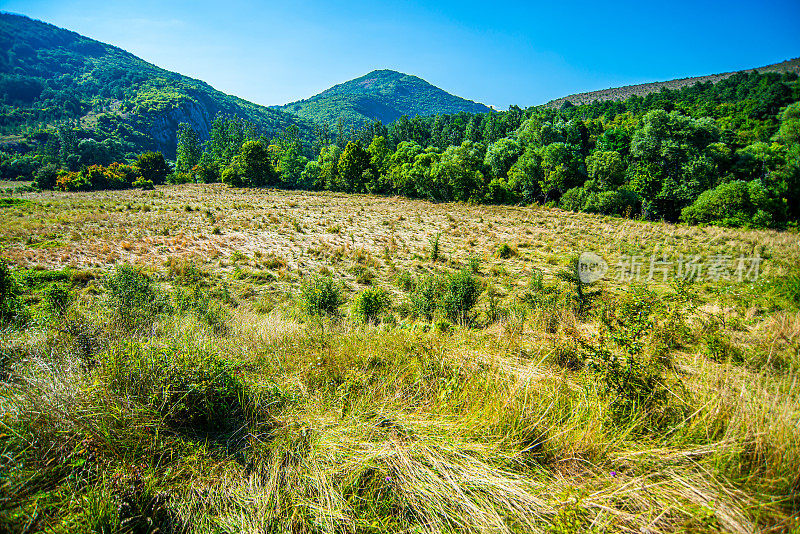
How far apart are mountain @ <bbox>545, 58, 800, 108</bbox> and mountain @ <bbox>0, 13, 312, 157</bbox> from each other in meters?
116

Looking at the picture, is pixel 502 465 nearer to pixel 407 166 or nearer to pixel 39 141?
pixel 407 166

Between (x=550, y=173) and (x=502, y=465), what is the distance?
49.8 metres

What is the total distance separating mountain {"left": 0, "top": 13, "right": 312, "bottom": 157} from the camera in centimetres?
11756

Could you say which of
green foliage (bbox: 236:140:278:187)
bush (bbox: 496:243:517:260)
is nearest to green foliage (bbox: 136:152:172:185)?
green foliage (bbox: 236:140:278:187)

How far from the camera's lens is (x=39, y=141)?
88.8 m

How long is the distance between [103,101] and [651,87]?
23104cm

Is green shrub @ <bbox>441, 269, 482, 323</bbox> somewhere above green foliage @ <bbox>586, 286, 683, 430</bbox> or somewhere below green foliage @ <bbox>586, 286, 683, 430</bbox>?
below

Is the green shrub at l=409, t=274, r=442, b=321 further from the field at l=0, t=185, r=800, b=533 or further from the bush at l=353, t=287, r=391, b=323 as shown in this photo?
the field at l=0, t=185, r=800, b=533

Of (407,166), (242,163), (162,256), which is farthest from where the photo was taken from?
(242,163)

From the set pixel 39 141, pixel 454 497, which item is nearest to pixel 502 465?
pixel 454 497

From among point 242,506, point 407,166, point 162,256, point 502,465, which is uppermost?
point 407,166

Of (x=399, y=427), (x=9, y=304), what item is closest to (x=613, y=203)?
(x=399, y=427)

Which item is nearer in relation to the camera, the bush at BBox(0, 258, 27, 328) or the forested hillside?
the bush at BBox(0, 258, 27, 328)

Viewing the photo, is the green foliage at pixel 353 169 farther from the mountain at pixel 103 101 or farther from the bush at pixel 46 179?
the mountain at pixel 103 101
